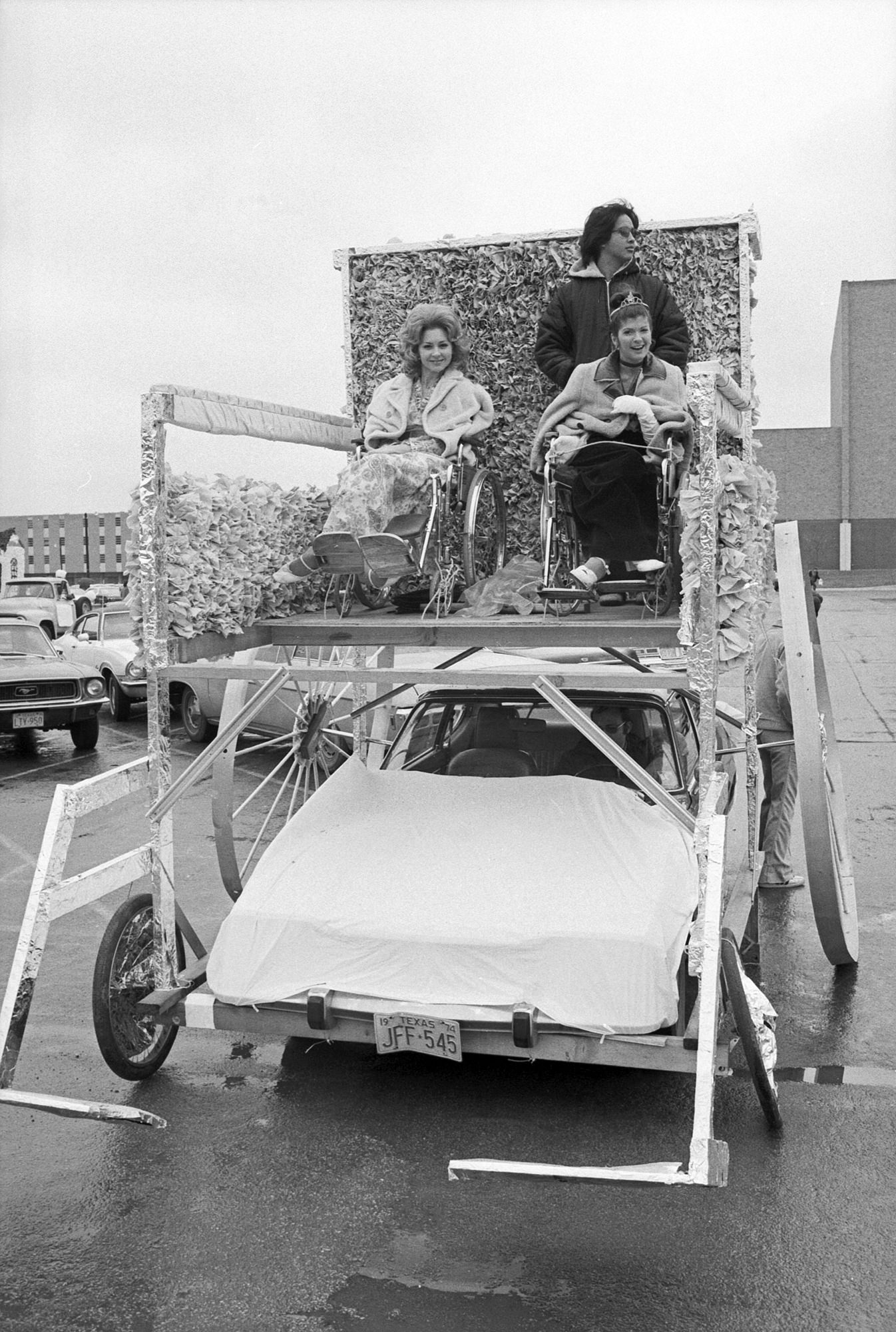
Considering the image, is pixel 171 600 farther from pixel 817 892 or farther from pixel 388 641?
pixel 817 892

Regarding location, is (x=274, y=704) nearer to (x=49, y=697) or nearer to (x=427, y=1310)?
(x=49, y=697)

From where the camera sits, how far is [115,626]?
64.3 feet

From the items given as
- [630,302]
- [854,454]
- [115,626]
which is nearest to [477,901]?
[630,302]

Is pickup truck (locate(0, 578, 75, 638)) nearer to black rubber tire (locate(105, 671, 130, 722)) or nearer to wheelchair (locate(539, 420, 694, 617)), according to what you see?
black rubber tire (locate(105, 671, 130, 722))

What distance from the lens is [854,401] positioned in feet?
152

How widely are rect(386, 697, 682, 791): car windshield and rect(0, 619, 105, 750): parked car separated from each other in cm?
902

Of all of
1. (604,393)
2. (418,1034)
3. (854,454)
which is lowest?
(418,1034)

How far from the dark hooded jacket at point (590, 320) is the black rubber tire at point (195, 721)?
8724 mm

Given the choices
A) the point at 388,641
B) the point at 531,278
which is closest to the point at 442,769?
the point at 388,641

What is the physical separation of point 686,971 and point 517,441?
160 inches

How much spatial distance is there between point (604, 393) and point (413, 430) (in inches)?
41.8

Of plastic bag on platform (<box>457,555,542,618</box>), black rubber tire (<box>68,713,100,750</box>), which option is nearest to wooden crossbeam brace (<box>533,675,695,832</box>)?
plastic bag on platform (<box>457,555,542,618</box>)

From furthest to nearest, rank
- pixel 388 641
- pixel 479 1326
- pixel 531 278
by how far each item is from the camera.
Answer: pixel 531 278 → pixel 388 641 → pixel 479 1326

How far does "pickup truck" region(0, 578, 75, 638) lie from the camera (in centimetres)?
2767
